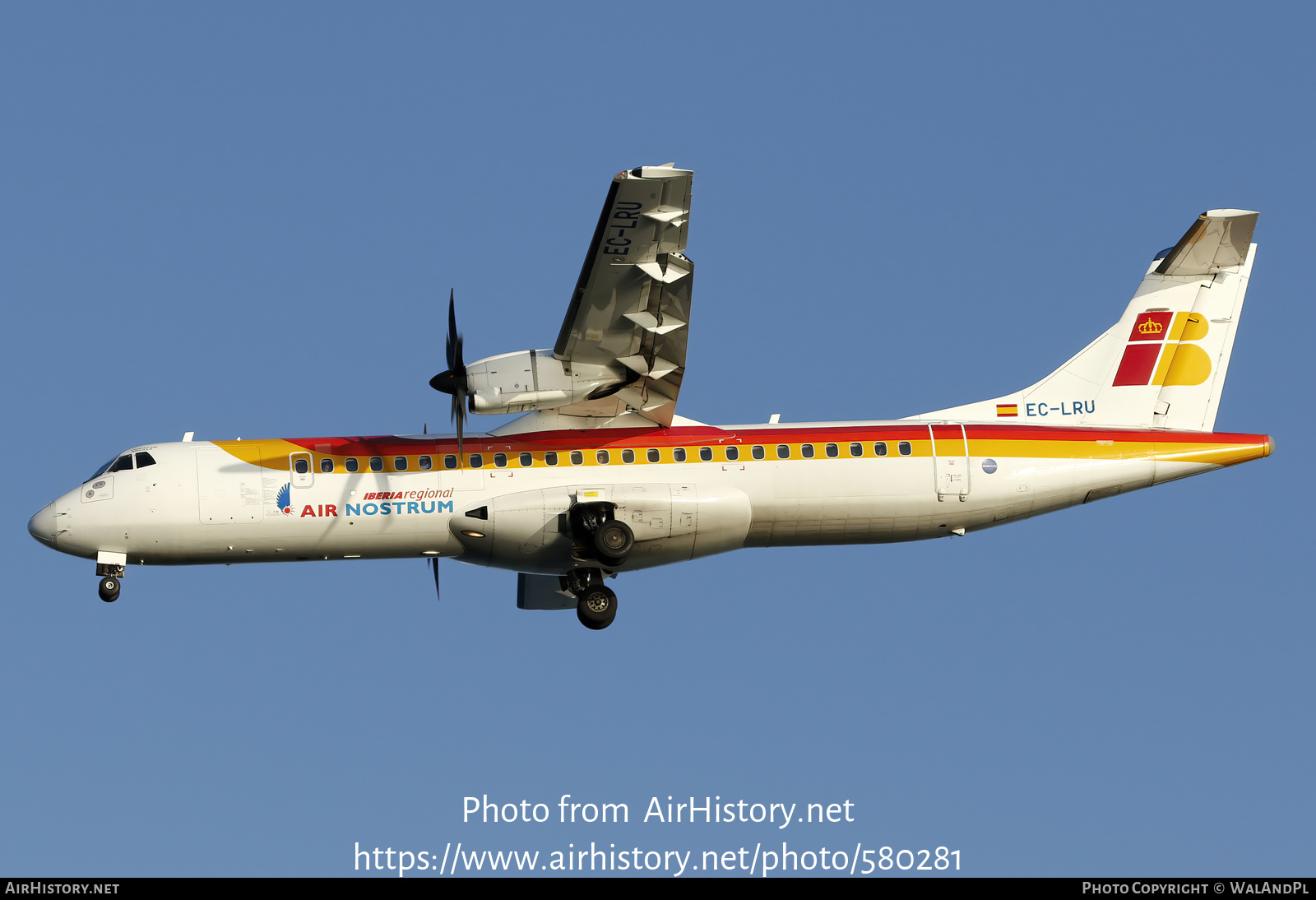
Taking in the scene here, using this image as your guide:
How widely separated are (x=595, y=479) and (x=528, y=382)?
2341mm

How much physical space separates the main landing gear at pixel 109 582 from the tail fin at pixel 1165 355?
519 inches

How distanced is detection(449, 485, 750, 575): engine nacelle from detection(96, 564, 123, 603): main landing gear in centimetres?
524

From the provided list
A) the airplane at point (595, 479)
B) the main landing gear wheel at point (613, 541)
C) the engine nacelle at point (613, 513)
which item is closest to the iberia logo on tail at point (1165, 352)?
the airplane at point (595, 479)

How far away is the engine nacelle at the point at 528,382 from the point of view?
2298 cm

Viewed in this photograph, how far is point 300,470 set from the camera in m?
24.6

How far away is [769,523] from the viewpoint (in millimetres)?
25156

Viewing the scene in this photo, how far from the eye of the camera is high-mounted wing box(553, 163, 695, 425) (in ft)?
70.3

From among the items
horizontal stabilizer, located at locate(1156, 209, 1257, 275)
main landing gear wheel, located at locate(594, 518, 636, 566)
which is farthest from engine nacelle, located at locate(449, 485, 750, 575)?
horizontal stabilizer, located at locate(1156, 209, 1257, 275)

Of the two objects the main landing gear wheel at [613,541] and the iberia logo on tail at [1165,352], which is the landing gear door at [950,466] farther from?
the main landing gear wheel at [613,541]

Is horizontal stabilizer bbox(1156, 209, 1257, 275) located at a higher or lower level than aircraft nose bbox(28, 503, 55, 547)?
higher

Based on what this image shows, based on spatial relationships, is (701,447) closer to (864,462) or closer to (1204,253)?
(864,462)

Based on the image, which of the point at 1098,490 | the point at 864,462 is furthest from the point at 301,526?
the point at 1098,490

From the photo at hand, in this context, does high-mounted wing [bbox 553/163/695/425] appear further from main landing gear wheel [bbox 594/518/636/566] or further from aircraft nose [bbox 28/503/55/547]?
aircraft nose [bbox 28/503/55/547]
